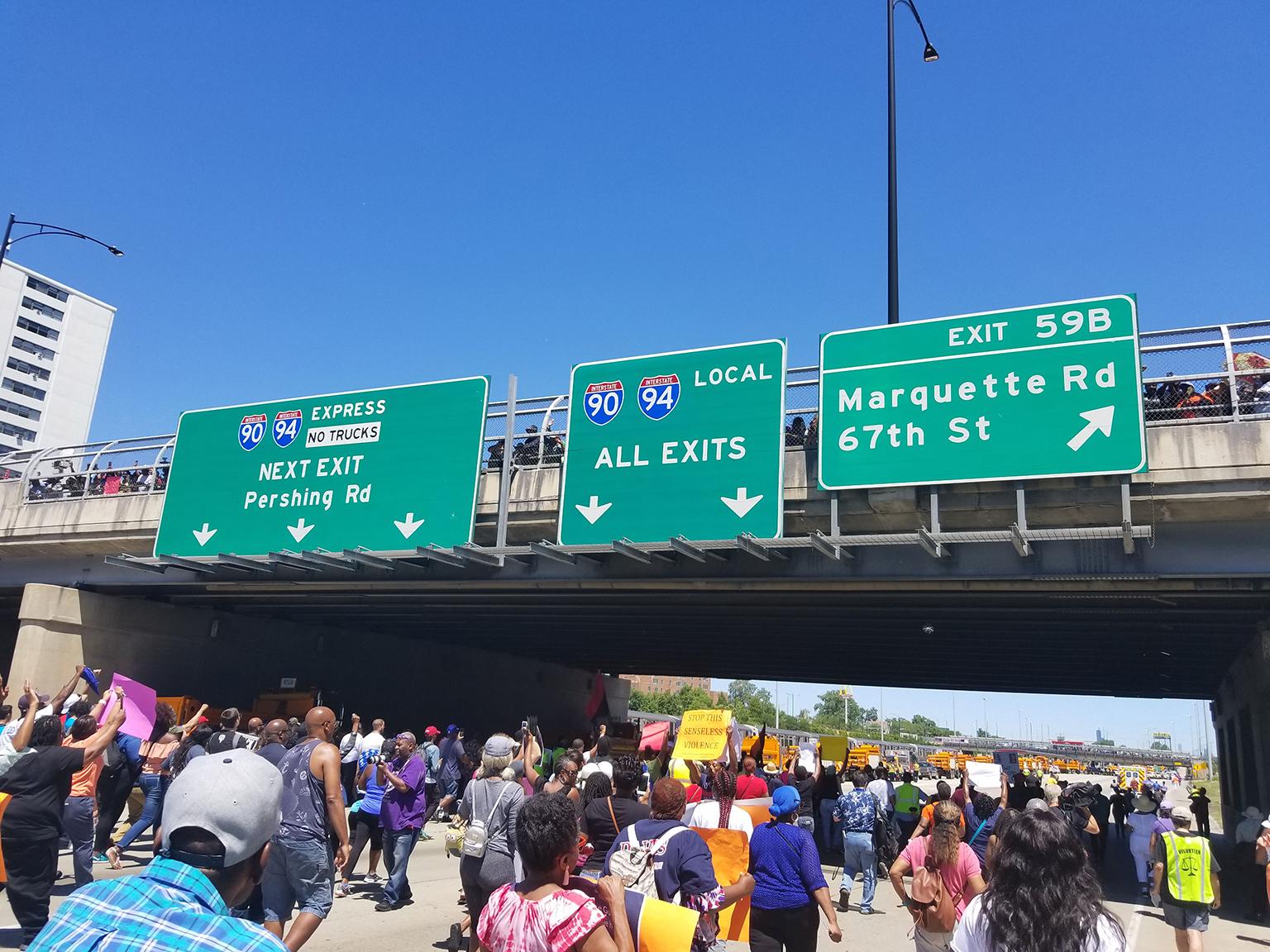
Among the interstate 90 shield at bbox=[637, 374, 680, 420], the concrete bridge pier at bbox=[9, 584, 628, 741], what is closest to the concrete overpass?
the concrete bridge pier at bbox=[9, 584, 628, 741]

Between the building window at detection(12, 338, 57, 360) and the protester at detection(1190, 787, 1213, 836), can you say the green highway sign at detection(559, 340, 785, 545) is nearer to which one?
the protester at detection(1190, 787, 1213, 836)

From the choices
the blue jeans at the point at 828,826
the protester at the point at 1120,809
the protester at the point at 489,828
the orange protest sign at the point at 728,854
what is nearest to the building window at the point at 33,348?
the blue jeans at the point at 828,826

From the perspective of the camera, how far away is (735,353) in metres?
13.9

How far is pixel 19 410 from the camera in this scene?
9950 centimetres

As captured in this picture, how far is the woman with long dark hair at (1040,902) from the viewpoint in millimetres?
3100

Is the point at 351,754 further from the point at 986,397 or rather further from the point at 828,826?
the point at 986,397

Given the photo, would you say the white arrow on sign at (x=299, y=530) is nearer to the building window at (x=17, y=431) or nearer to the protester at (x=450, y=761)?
the protester at (x=450, y=761)

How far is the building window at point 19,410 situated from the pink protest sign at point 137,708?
104 m

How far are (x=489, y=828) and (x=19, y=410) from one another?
11412cm

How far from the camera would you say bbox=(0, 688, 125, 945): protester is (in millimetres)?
6457

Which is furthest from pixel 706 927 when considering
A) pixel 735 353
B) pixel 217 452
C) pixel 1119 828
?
pixel 1119 828

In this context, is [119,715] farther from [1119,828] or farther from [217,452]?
[1119,828]

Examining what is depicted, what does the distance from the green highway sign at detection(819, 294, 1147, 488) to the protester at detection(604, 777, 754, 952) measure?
824 centimetres

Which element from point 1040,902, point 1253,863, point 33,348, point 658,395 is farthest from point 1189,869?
point 33,348
